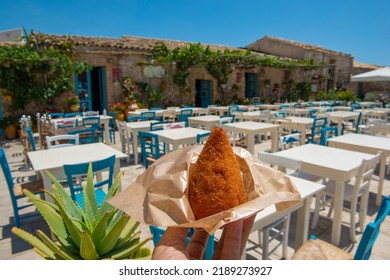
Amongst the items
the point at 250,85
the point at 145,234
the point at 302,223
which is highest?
the point at 250,85

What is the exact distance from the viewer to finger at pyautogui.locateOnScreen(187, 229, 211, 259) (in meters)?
0.88

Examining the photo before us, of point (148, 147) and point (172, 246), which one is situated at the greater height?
point (172, 246)

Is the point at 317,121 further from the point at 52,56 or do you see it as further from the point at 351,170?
the point at 52,56

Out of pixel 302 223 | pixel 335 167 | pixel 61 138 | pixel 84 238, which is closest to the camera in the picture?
pixel 84 238

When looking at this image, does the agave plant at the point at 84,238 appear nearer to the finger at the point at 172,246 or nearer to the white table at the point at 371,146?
the finger at the point at 172,246

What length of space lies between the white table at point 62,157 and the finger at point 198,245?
6.30 ft

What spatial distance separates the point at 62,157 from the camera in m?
2.79

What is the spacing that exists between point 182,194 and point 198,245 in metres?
0.22

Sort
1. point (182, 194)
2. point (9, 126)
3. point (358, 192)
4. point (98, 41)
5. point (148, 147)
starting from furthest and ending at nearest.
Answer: point (98, 41) → point (9, 126) → point (148, 147) → point (358, 192) → point (182, 194)

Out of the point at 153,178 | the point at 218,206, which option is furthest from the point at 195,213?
the point at 153,178

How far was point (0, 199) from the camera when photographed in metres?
3.73

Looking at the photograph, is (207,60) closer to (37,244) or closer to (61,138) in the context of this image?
(61,138)

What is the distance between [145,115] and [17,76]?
470 cm

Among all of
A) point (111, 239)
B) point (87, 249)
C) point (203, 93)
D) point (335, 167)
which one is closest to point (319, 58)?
point (203, 93)
